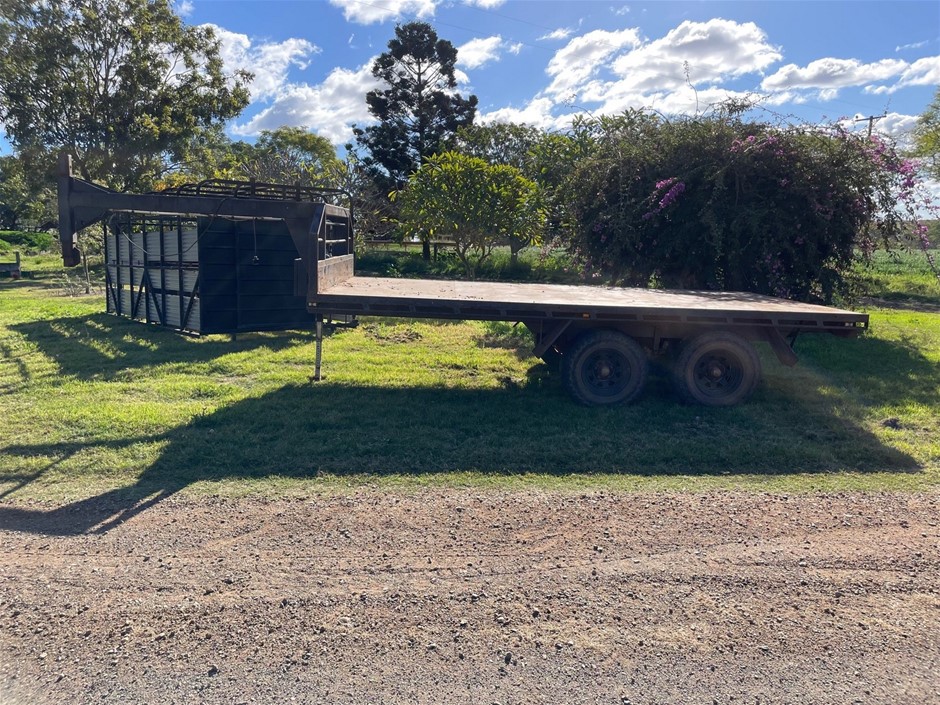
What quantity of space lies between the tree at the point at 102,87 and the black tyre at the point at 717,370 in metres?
23.5

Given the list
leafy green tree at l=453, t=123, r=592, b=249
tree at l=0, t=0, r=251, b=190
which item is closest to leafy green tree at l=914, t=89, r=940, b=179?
leafy green tree at l=453, t=123, r=592, b=249

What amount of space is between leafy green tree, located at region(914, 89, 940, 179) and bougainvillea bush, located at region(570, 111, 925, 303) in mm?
14395

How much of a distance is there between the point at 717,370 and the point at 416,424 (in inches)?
134

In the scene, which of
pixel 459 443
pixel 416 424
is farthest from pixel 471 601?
pixel 416 424

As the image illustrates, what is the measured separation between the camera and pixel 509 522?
14.3 feet

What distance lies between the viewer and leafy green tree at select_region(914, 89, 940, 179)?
21.7 metres

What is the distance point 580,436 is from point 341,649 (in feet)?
11.7

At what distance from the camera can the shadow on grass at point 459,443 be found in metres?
5.11

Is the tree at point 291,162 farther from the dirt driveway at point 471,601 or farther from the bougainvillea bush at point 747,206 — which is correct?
the dirt driveway at point 471,601

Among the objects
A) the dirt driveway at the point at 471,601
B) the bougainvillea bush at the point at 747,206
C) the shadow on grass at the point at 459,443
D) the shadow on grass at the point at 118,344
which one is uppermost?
the bougainvillea bush at the point at 747,206

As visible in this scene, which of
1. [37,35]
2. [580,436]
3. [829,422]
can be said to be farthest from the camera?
[37,35]

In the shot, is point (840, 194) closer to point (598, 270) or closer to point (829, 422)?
point (598, 270)

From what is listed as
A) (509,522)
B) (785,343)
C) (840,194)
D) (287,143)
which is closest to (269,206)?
(509,522)

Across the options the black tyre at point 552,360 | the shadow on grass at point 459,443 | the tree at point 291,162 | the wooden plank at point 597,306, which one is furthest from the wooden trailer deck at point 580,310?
the tree at point 291,162
